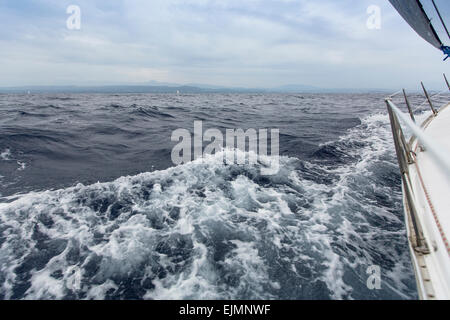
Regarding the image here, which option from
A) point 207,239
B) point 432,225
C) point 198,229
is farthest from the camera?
point 198,229

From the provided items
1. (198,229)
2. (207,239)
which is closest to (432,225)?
(207,239)

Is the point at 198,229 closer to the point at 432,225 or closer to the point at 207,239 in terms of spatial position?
the point at 207,239

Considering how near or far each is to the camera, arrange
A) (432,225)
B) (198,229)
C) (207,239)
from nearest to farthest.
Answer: (432,225)
(207,239)
(198,229)

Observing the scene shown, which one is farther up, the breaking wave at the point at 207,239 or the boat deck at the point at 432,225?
the boat deck at the point at 432,225

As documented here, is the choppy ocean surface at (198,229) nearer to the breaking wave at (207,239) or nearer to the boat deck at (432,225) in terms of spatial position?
the breaking wave at (207,239)

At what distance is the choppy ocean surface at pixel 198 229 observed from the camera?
2795 millimetres

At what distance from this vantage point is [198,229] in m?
3.84

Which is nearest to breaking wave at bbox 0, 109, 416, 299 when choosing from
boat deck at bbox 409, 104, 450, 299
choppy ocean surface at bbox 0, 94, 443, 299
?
choppy ocean surface at bbox 0, 94, 443, 299

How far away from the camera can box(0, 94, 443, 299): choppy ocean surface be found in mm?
2795

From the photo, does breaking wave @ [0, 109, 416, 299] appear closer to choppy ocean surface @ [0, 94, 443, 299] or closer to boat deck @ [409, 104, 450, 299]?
choppy ocean surface @ [0, 94, 443, 299]

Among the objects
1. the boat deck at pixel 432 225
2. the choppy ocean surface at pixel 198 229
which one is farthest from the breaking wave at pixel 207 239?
the boat deck at pixel 432 225
